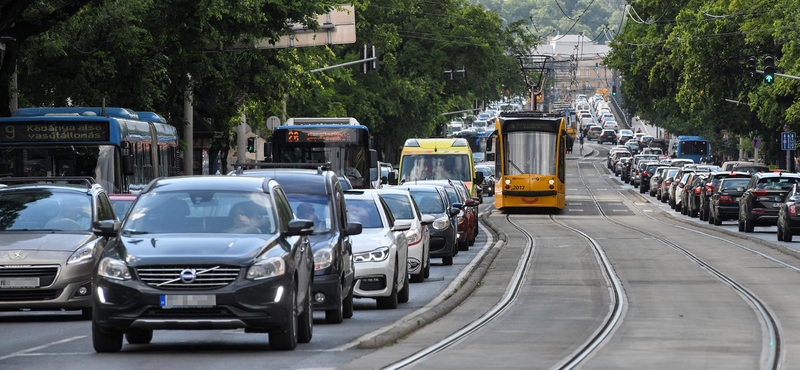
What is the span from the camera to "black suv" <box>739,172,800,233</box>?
121ft

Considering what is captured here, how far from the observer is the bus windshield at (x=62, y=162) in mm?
22938

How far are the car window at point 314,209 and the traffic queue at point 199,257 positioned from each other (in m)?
0.01

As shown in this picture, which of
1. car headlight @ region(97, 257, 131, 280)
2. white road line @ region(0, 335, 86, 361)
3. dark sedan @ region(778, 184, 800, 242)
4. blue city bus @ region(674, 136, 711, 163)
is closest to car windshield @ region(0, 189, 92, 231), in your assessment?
white road line @ region(0, 335, 86, 361)

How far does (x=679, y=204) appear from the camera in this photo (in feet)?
186

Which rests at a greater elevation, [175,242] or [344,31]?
[344,31]

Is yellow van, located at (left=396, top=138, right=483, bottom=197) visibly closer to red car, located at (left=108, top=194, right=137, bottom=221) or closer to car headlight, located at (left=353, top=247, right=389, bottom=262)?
red car, located at (left=108, top=194, right=137, bottom=221)

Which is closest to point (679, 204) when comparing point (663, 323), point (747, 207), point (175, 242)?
point (747, 207)

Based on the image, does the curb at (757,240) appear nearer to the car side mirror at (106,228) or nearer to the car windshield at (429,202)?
the car windshield at (429,202)

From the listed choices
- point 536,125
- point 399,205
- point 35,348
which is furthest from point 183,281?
point 536,125

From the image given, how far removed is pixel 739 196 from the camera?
43.2 meters

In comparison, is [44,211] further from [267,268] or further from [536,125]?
[536,125]

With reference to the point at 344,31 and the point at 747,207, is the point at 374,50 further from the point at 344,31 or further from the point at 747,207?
the point at 747,207

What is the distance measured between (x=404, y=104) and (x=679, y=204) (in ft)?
76.3

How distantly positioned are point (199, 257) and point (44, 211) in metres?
5.54
